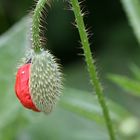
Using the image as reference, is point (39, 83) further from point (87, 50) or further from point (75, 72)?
point (75, 72)

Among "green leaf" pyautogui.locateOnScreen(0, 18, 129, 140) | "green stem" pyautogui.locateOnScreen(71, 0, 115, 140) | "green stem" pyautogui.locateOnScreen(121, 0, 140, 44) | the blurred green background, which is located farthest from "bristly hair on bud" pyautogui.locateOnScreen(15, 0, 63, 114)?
"green stem" pyautogui.locateOnScreen(121, 0, 140, 44)

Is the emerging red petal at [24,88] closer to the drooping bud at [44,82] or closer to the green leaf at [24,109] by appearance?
the drooping bud at [44,82]

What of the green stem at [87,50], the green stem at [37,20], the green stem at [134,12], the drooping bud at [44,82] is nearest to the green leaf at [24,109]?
the green stem at [134,12]

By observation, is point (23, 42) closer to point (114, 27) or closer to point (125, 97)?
point (125, 97)

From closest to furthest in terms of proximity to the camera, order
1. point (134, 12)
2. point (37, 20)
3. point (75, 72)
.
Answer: point (37, 20)
point (134, 12)
point (75, 72)

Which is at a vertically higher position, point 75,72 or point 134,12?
point 134,12

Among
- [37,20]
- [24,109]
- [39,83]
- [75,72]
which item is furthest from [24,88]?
[75,72]

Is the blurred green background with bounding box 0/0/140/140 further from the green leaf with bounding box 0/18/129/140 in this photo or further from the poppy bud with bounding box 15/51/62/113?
the poppy bud with bounding box 15/51/62/113
